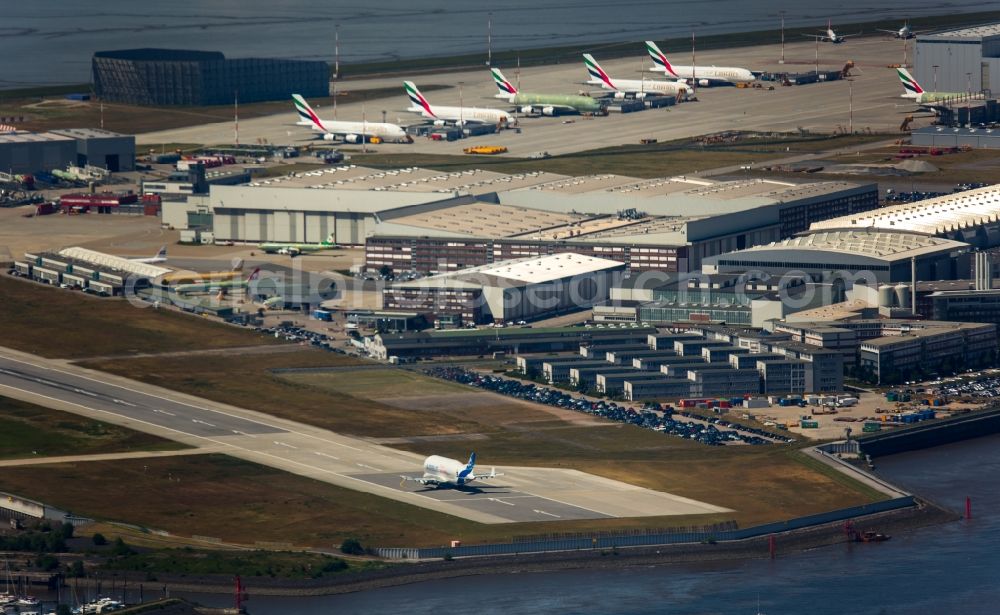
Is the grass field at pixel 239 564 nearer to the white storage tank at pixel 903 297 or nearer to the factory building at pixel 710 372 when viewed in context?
the factory building at pixel 710 372

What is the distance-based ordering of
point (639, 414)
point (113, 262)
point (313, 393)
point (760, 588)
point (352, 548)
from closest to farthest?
point (760, 588)
point (352, 548)
point (639, 414)
point (313, 393)
point (113, 262)

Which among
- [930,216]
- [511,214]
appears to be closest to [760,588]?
[930,216]

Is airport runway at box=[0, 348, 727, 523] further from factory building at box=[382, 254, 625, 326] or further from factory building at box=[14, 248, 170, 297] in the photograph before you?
factory building at box=[382, 254, 625, 326]

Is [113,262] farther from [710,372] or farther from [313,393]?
[710,372]

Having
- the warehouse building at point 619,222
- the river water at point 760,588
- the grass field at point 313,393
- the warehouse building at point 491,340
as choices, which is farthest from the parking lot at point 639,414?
the warehouse building at point 619,222

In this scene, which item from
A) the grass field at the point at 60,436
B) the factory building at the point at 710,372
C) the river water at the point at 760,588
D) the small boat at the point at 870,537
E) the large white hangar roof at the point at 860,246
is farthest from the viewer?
the large white hangar roof at the point at 860,246
